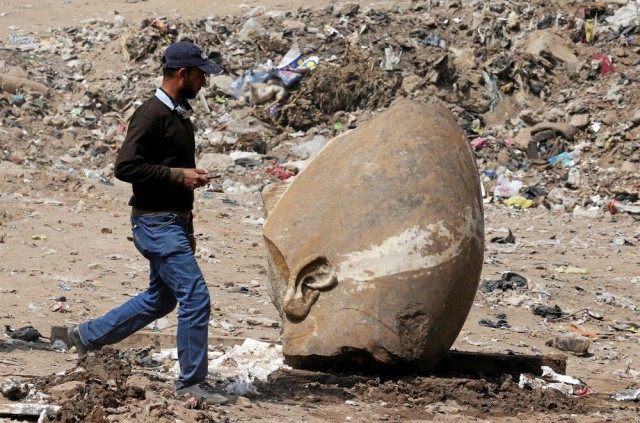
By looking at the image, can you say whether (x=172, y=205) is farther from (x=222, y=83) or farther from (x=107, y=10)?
(x=107, y=10)

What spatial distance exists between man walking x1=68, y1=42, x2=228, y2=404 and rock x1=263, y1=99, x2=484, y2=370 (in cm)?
55

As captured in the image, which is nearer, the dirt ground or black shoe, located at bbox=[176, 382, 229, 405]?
black shoe, located at bbox=[176, 382, 229, 405]

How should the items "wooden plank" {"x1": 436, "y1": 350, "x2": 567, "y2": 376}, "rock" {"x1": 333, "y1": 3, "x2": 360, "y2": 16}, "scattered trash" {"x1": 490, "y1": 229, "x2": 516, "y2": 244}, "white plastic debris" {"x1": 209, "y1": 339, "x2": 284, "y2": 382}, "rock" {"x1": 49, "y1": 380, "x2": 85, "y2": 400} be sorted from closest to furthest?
"rock" {"x1": 49, "y1": 380, "x2": 85, "y2": 400}, "white plastic debris" {"x1": 209, "y1": 339, "x2": 284, "y2": 382}, "wooden plank" {"x1": 436, "y1": 350, "x2": 567, "y2": 376}, "scattered trash" {"x1": 490, "y1": 229, "x2": 516, "y2": 244}, "rock" {"x1": 333, "y1": 3, "x2": 360, "y2": 16}

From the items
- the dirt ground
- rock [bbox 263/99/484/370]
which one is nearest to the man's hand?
rock [bbox 263/99/484/370]

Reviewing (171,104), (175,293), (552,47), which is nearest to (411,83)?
(552,47)

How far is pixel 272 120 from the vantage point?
14.5 metres

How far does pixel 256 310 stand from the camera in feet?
23.3

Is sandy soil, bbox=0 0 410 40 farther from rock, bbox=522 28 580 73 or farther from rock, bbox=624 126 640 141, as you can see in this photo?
rock, bbox=624 126 640 141

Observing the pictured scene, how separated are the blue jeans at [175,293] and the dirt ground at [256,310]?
179 mm

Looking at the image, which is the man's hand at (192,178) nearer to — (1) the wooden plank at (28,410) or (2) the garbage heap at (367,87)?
(1) the wooden plank at (28,410)

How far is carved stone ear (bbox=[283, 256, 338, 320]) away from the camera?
4.59m

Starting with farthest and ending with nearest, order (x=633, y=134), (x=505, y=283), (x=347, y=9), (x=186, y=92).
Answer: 1. (x=347, y=9)
2. (x=633, y=134)
3. (x=505, y=283)
4. (x=186, y=92)

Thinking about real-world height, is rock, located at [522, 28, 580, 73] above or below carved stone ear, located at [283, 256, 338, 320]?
above

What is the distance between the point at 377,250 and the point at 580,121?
9.83m
